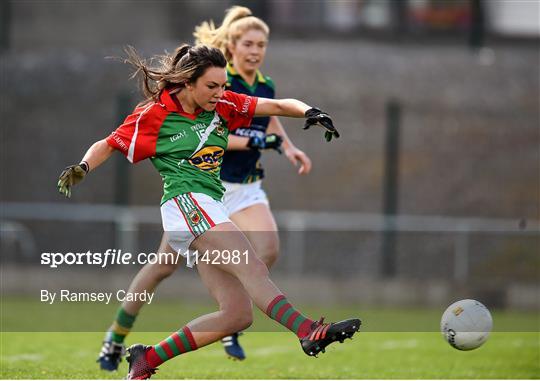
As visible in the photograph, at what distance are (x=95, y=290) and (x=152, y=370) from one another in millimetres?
7890

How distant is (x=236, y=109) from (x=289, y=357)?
3132 millimetres

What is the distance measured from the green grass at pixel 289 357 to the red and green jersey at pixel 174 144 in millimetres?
1199

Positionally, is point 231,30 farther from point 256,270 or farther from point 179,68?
point 256,270

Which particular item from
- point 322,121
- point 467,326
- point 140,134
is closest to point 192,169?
point 140,134

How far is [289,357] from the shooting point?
8703 millimetres

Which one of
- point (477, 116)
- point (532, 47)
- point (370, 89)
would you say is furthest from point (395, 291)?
point (532, 47)

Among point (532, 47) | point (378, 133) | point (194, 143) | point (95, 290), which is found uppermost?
point (532, 47)

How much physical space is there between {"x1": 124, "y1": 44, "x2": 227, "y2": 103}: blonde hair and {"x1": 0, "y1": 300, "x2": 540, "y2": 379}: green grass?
171cm

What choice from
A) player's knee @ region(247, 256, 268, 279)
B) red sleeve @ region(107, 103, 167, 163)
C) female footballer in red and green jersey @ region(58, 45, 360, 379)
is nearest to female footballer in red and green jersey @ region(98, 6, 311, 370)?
female footballer in red and green jersey @ region(58, 45, 360, 379)

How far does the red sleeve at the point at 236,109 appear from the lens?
20.2ft

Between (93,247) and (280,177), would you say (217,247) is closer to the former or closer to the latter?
(93,247)

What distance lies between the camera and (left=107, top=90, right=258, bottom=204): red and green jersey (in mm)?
5949

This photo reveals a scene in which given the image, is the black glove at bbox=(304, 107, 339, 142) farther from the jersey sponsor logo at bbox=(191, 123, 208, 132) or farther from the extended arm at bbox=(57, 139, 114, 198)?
the extended arm at bbox=(57, 139, 114, 198)

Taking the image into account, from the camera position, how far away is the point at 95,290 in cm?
1370
